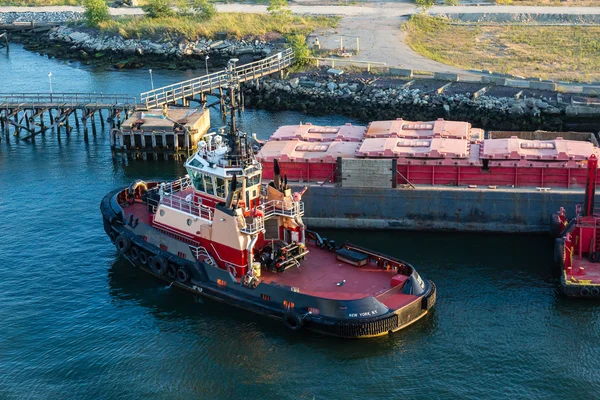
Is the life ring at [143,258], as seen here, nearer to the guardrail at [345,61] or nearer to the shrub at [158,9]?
the guardrail at [345,61]

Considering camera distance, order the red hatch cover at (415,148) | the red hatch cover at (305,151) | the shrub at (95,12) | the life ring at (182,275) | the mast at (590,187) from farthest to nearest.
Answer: the shrub at (95,12)
the red hatch cover at (305,151)
the red hatch cover at (415,148)
the mast at (590,187)
the life ring at (182,275)

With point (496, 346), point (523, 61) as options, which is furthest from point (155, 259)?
point (523, 61)

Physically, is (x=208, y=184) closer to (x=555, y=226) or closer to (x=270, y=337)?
(x=270, y=337)

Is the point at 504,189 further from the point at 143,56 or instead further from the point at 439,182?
the point at 143,56

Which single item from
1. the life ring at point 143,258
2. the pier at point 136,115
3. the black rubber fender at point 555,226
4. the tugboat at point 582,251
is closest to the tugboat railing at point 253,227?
the life ring at point 143,258

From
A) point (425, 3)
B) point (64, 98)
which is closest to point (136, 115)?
point (64, 98)

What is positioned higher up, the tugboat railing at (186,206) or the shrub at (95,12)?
the shrub at (95,12)
